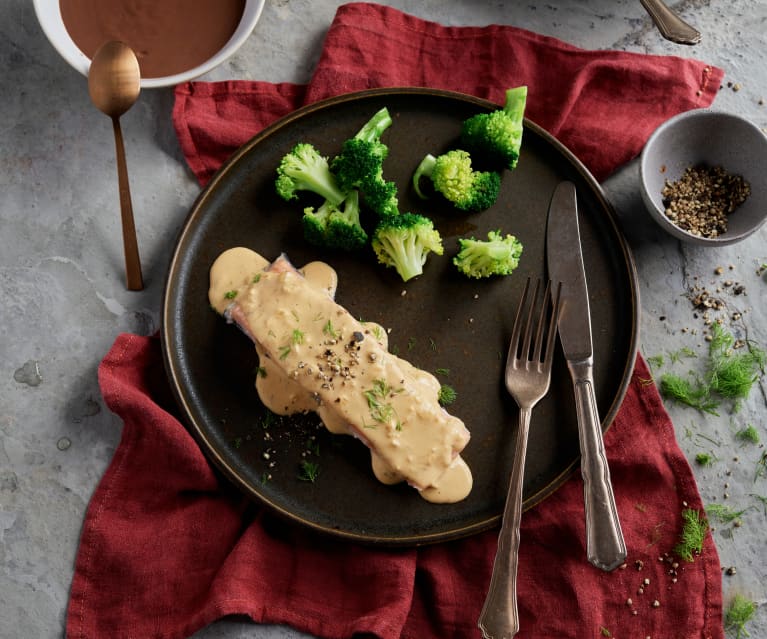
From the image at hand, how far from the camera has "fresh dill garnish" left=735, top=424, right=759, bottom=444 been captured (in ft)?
13.8

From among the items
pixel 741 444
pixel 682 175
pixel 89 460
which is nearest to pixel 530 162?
pixel 682 175

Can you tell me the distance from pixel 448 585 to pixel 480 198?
1.92m

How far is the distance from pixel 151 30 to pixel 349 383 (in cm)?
211

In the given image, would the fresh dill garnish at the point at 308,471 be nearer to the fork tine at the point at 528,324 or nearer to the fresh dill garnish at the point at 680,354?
the fork tine at the point at 528,324

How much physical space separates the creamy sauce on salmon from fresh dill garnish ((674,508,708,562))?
1.10 meters

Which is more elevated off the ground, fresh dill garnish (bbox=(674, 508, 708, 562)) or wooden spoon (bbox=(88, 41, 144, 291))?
wooden spoon (bbox=(88, 41, 144, 291))

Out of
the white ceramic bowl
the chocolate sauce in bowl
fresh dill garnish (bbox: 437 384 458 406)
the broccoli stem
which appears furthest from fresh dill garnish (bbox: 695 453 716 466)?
the chocolate sauce in bowl

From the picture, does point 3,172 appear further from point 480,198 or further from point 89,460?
point 480,198

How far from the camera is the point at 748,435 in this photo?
4223 mm

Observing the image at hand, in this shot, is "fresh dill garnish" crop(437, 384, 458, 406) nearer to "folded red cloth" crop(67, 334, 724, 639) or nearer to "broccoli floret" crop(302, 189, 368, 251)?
"folded red cloth" crop(67, 334, 724, 639)

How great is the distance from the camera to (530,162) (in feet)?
14.1

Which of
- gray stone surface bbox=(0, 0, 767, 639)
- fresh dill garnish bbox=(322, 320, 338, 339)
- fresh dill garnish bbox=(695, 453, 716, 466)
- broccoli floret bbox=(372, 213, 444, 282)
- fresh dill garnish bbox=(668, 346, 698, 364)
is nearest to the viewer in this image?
fresh dill garnish bbox=(322, 320, 338, 339)

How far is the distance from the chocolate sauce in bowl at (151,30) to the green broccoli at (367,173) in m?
0.92

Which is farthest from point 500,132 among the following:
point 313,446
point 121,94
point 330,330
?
point 121,94
